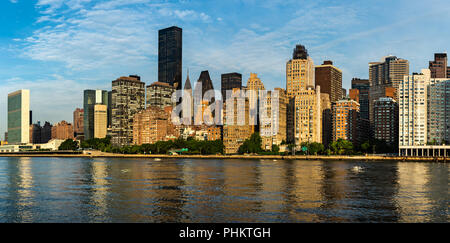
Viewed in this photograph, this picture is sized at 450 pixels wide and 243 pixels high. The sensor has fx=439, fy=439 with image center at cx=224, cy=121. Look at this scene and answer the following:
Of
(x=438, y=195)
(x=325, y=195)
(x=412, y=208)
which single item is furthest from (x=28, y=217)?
(x=438, y=195)

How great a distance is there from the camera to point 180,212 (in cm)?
5175

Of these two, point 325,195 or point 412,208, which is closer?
point 412,208

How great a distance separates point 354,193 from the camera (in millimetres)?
71000

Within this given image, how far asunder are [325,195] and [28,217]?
4173 centimetres
